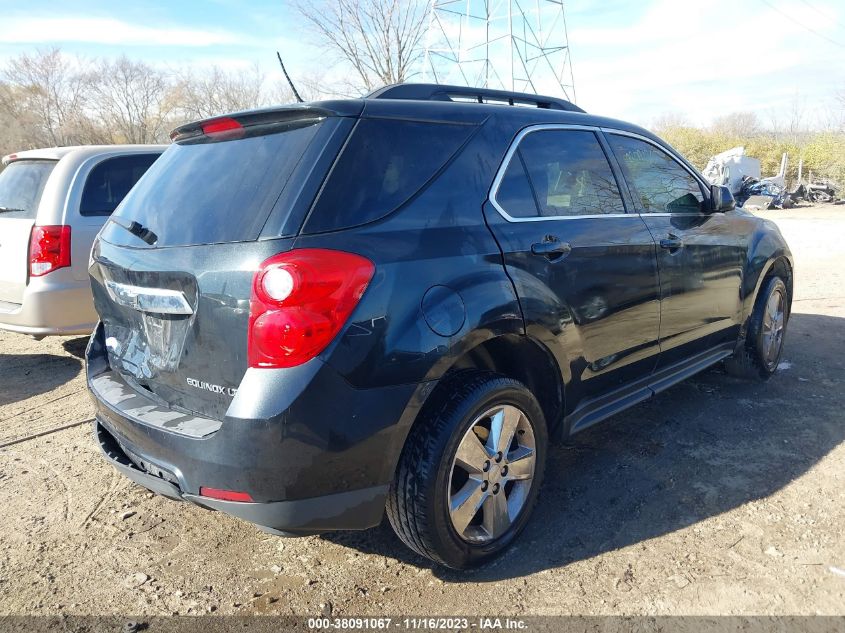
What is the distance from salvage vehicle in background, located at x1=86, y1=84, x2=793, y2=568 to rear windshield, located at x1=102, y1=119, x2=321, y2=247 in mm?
10

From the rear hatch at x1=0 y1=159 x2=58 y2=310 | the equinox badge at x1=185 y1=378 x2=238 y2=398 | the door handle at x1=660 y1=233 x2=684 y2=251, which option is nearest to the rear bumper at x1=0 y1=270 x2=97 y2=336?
the rear hatch at x1=0 y1=159 x2=58 y2=310

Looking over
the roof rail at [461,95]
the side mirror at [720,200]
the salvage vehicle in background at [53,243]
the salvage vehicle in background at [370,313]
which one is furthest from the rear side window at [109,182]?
the side mirror at [720,200]

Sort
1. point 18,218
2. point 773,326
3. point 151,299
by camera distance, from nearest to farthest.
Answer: point 151,299 < point 773,326 < point 18,218

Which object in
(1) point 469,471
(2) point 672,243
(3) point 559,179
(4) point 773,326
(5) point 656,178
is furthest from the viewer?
(4) point 773,326

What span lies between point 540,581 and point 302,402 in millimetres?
1258

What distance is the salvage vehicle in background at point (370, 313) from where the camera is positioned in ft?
6.48

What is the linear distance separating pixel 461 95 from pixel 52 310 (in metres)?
3.64

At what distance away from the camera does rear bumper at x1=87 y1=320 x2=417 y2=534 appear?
6.32 feet

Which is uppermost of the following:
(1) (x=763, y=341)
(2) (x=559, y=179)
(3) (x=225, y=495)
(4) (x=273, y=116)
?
(4) (x=273, y=116)

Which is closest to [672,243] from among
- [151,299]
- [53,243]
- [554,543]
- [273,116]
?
[554,543]

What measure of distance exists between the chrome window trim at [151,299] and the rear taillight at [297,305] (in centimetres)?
35

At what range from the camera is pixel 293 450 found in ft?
6.37

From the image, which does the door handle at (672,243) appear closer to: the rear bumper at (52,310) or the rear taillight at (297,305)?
the rear taillight at (297,305)

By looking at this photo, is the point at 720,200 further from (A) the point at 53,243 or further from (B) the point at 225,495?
(A) the point at 53,243
